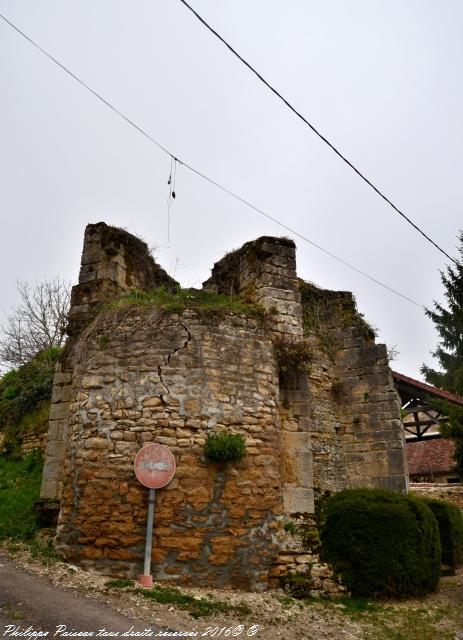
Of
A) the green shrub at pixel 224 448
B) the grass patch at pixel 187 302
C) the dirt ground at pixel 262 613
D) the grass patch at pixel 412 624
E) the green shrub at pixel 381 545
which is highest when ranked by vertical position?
the grass patch at pixel 187 302

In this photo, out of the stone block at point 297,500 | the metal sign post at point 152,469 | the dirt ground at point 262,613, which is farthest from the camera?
the stone block at point 297,500

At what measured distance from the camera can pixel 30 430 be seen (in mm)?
10742

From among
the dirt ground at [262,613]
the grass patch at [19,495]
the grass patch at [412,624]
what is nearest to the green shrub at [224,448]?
the dirt ground at [262,613]

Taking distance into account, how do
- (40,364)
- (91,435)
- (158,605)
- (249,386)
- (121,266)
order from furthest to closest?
1. (40,364)
2. (121,266)
3. (249,386)
4. (91,435)
5. (158,605)

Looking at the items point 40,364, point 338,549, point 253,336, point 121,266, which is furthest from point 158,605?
point 40,364

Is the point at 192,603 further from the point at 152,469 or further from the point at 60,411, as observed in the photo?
the point at 60,411

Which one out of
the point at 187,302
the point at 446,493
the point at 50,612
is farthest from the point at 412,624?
the point at 446,493

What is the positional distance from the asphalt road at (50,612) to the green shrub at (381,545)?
10.9ft

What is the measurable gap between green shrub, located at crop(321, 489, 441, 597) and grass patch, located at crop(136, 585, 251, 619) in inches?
78.8

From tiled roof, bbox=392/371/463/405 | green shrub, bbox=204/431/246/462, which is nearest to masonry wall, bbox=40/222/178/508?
green shrub, bbox=204/431/246/462

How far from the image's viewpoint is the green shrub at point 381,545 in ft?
23.6

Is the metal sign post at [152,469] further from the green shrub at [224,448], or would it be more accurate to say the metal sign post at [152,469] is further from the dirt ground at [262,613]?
the dirt ground at [262,613]

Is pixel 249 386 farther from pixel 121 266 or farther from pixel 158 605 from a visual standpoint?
pixel 121 266

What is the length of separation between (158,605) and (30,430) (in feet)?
20.2
